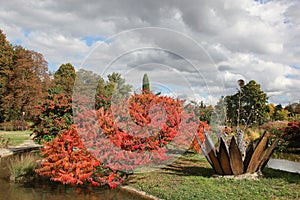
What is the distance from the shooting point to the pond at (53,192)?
5195 millimetres

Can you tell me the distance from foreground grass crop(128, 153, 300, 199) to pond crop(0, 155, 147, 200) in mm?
576

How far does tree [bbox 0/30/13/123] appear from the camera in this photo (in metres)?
21.8

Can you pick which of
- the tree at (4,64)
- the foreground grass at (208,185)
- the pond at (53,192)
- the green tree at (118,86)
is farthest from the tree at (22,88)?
the foreground grass at (208,185)

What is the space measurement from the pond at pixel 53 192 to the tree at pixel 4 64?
58.5 ft

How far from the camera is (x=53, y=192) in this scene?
18.1 ft

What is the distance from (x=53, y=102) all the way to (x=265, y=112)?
71.6ft

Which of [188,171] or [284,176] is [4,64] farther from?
[284,176]

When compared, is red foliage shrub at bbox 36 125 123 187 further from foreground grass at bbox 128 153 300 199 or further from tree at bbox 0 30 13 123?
tree at bbox 0 30 13 123

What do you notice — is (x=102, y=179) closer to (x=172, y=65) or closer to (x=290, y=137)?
(x=172, y=65)

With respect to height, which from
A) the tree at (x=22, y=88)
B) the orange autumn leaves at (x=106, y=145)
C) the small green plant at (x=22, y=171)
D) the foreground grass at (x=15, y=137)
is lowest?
the small green plant at (x=22, y=171)

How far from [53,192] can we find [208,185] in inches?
123

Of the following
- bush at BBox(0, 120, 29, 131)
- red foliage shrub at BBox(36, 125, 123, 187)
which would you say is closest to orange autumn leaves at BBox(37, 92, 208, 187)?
red foliage shrub at BBox(36, 125, 123, 187)

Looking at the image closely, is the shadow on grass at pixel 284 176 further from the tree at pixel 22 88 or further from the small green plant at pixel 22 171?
the tree at pixel 22 88

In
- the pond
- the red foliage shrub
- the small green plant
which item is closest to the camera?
the pond
